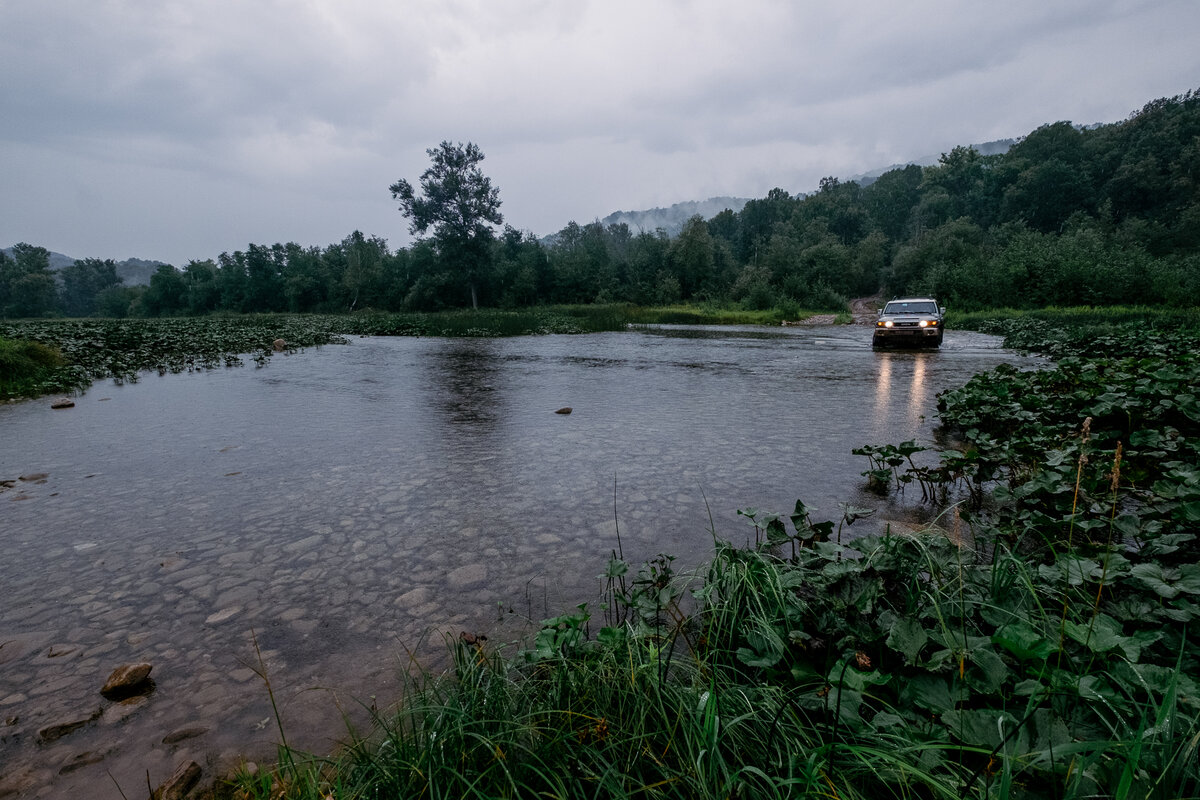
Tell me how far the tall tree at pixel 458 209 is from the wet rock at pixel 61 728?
215ft

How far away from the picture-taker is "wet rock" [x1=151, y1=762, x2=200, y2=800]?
1806mm

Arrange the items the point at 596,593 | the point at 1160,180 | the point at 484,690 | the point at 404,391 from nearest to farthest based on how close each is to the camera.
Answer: the point at 484,690 → the point at 596,593 → the point at 404,391 → the point at 1160,180

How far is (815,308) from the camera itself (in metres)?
53.8

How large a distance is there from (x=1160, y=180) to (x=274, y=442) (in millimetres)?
96263

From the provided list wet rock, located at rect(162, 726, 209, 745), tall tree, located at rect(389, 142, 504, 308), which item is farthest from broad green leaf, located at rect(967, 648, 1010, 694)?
tall tree, located at rect(389, 142, 504, 308)

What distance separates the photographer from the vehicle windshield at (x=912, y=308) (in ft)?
60.5

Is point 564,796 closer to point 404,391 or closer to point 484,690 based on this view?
point 484,690

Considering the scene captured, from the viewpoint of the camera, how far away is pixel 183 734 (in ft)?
6.88

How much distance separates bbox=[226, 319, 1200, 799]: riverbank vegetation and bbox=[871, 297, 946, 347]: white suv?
16.8 meters

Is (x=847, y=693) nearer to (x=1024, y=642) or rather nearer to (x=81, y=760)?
(x=1024, y=642)

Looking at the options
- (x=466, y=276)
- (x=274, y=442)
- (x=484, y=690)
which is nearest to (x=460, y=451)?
(x=274, y=442)

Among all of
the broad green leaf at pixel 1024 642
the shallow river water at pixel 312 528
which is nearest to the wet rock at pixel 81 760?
the shallow river water at pixel 312 528

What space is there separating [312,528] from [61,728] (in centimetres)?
192

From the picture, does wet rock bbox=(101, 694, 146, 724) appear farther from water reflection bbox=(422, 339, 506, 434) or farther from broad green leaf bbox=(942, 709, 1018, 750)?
water reflection bbox=(422, 339, 506, 434)
